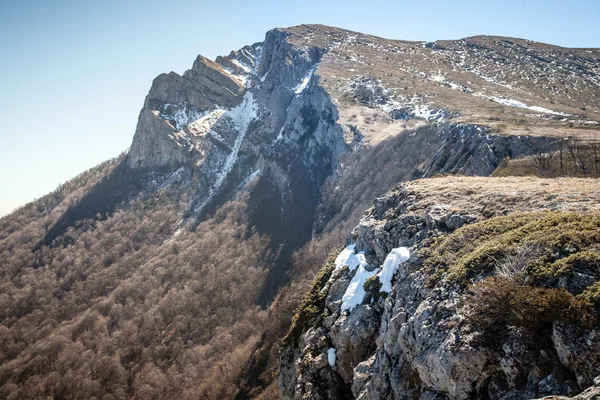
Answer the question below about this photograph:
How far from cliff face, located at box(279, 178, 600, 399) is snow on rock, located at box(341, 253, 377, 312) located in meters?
0.08

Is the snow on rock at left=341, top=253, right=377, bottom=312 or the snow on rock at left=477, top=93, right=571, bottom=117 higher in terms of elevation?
the snow on rock at left=477, top=93, right=571, bottom=117

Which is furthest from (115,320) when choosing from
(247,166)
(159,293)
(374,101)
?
(374,101)

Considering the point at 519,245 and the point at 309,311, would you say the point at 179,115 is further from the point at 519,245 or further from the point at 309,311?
the point at 519,245

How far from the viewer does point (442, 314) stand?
34.7ft

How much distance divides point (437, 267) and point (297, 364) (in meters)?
9.32

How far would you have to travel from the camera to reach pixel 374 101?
116 meters

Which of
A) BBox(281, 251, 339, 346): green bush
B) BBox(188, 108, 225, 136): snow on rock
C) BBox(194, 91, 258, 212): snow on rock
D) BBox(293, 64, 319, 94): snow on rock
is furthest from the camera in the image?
BBox(188, 108, 225, 136): snow on rock

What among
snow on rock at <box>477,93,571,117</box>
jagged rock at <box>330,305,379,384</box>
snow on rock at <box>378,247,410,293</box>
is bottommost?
jagged rock at <box>330,305,379,384</box>

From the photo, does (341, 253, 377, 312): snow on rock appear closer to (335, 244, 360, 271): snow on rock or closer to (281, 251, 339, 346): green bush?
(335, 244, 360, 271): snow on rock

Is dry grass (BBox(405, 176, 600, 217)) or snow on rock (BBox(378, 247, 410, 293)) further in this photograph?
snow on rock (BBox(378, 247, 410, 293))

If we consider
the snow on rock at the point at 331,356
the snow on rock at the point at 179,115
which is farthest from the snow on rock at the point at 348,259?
the snow on rock at the point at 179,115

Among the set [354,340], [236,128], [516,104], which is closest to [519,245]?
[354,340]

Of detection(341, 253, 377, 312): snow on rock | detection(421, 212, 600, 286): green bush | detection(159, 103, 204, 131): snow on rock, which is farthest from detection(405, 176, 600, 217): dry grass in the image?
detection(159, 103, 204, 131): snow on rock

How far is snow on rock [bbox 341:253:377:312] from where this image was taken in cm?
1717
